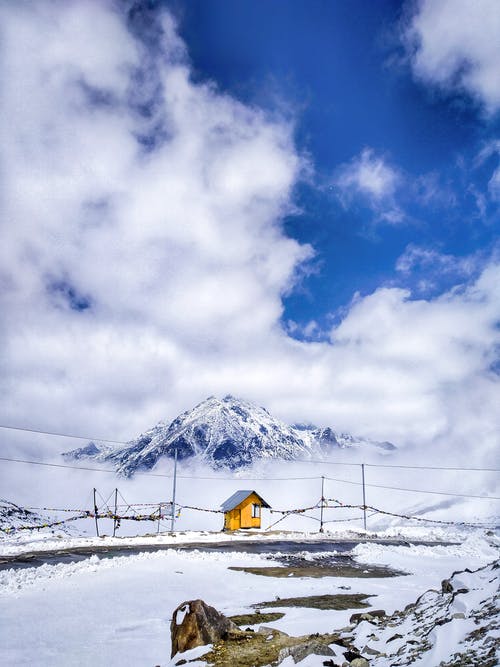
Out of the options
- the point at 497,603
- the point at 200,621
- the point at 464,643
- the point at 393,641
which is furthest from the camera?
the point at 200,621

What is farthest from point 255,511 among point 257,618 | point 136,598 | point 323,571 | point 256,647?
point 256,647

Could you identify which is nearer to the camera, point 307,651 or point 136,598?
point 307,651

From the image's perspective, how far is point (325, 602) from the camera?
9.69m

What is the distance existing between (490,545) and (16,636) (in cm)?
2773

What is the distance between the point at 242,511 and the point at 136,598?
1543 inches

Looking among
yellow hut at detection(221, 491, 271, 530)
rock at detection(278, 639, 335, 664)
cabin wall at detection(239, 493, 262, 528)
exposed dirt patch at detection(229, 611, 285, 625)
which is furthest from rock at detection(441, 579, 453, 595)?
cabin wall at detection(239, 493, 262, 528)

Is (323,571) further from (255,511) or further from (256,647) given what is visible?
(255,511)

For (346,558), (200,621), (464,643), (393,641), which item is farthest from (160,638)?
(346,558)

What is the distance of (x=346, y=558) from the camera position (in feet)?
67.2

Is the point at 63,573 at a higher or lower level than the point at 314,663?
lower

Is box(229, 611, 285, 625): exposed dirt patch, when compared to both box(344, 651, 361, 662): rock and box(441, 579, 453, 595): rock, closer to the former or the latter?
box(441, 579, 453, 595): rock

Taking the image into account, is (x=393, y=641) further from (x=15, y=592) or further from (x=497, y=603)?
(x=15, y=592)

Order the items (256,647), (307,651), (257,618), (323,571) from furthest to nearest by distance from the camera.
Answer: (323,571) < (257,618) < (256,647) < (307,651)

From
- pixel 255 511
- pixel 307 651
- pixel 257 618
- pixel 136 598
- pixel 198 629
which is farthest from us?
pixel 255 511
